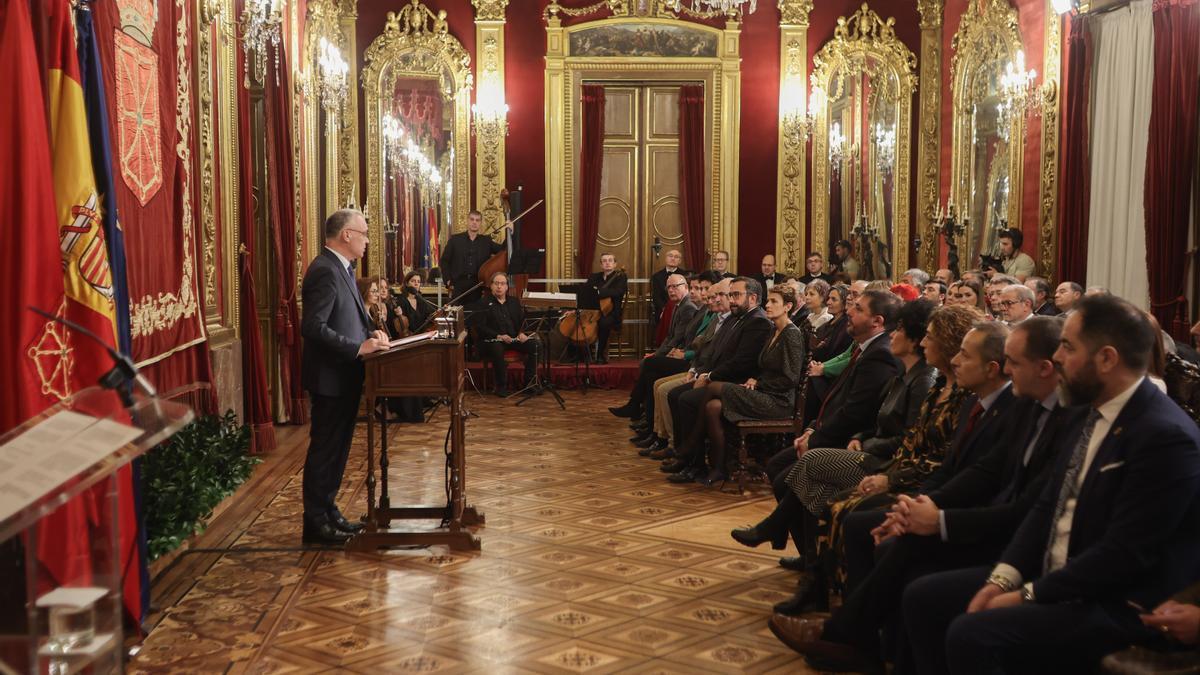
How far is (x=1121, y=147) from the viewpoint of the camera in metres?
9.02

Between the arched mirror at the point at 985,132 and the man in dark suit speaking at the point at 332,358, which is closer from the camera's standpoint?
the man in dark suit speaking at the point at 332,358

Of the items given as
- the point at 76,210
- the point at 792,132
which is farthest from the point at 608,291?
the point at 76,210

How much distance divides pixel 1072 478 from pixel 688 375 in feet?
16.1

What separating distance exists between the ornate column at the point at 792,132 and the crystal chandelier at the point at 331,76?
526 centimetres

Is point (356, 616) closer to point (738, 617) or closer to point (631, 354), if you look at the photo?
point (738, 617)

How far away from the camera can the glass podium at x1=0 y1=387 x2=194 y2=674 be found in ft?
6.19

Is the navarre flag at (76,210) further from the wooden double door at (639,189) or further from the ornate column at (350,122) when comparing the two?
the wooden double door at (639,189)

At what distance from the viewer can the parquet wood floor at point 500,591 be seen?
12.6ft

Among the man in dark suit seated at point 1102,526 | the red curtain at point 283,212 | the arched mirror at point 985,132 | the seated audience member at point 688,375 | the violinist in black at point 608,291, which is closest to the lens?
the man in dark suit seated at point 1102,526

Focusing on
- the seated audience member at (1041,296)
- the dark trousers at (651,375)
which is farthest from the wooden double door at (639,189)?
the seated audience member at (1041,296)

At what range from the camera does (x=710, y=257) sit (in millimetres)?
13602

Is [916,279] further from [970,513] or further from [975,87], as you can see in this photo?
[970,513]

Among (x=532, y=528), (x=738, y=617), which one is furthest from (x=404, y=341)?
(x=738, y=617)

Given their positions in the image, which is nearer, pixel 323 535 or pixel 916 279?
pixel 323 535
